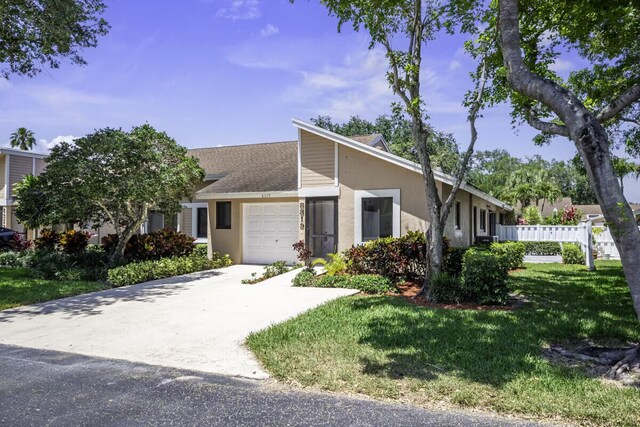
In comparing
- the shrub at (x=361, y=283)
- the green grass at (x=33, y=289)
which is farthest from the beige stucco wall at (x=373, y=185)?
the green grass at (x=33, y=289)

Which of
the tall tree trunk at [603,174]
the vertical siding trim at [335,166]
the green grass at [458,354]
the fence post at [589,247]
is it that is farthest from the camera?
the fence post at [589,247]

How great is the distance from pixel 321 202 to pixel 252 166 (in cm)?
520

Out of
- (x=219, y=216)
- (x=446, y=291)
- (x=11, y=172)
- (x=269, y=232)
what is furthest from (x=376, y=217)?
(x=11, y=172)

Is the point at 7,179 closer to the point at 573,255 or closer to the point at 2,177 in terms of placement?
the point at 2,177

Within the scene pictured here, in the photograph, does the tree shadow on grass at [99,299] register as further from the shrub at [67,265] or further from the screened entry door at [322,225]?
the screened entry door at [322,225]

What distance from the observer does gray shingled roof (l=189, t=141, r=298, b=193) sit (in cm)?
1574

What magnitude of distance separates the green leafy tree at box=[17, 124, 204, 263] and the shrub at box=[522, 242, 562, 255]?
48.3 feet

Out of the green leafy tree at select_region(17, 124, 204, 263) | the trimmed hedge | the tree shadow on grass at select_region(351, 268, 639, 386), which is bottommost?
the tree shadow on grass at select_region(351, 268, 639, 386)

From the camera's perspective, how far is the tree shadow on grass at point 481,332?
493cm

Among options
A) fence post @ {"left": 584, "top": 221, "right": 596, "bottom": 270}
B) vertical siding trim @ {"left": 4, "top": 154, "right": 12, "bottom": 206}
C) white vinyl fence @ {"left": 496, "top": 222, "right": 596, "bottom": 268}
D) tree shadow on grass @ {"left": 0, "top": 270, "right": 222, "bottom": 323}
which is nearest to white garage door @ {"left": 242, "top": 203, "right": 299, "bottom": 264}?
tree shadow on grass @ {"left": 0, "top": 270, "right": 222, "bottom": 323}

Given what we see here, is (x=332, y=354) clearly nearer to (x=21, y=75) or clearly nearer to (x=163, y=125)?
(x=163, y=125)

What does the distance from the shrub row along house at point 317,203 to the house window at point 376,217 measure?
Result: 1.2 inches

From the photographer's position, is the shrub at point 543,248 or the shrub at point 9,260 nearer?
the shrub at point 9,260

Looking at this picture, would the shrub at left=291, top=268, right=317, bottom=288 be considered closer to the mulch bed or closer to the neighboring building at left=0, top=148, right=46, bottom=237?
the mulch bed
